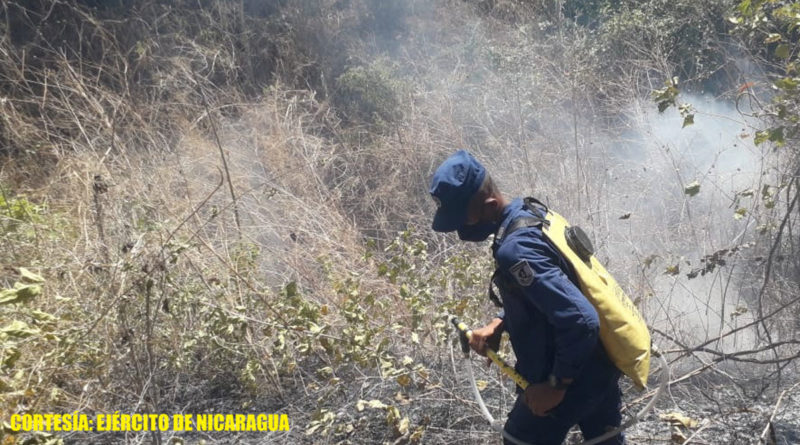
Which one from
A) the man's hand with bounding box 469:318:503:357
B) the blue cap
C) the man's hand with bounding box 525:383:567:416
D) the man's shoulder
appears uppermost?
the blue cap

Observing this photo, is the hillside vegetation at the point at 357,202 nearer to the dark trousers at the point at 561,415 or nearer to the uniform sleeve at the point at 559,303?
the dark trousers at the point at 561,415

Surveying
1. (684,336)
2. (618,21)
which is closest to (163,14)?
(618,21)

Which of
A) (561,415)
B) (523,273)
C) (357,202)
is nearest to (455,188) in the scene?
(523,273)

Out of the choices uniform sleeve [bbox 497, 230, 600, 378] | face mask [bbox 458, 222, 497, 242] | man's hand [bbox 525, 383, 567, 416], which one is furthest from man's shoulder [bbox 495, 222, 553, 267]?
man's hand [bbox 525, 383, 567, 416]

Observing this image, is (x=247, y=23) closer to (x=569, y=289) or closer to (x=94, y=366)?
(x=94, y=366)

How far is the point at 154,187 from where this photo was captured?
4820 millimetres

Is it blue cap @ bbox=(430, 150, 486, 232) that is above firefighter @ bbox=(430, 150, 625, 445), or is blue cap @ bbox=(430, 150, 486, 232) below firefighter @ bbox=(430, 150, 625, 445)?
above

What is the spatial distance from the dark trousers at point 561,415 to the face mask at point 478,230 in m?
0.57

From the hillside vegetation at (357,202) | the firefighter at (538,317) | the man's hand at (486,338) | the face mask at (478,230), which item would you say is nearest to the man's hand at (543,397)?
the firefighter at (538,317)

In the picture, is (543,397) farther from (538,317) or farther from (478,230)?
(478,230)

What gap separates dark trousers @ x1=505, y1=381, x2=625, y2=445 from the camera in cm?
220

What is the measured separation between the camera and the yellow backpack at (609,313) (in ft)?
6.77

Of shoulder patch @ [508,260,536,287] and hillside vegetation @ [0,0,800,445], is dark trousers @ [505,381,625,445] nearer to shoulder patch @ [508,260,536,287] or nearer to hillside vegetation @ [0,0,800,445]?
shoulder patch @ [508,260,536,287]

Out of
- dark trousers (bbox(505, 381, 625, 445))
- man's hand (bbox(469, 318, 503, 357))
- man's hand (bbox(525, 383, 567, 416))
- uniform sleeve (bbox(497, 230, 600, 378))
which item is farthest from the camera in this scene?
man's hand (bbox(469, 318, 503, 357))
